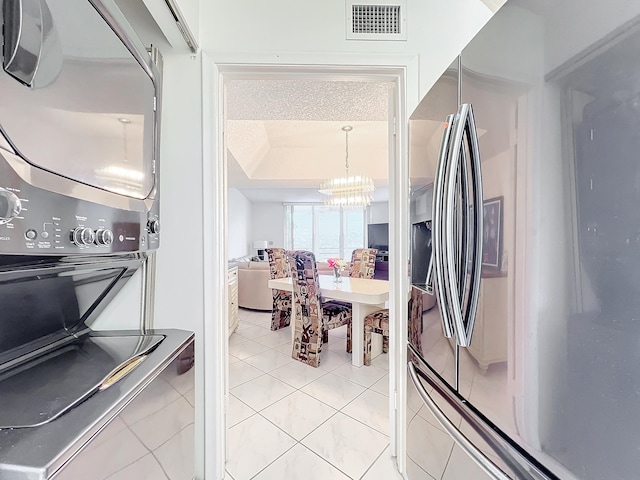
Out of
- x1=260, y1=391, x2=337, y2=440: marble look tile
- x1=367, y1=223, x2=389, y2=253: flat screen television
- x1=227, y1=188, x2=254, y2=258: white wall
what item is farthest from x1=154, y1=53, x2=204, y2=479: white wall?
x1=367, y1=223, x2=389, y2=253: flat screen television

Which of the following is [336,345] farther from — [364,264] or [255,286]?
[255,286]

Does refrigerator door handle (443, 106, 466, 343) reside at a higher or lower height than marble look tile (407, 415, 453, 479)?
higher

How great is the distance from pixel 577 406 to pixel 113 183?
1.24 metres

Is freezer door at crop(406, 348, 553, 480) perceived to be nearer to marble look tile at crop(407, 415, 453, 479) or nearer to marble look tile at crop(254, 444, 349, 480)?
marble look tile at crop(407, 415, 453, 479)

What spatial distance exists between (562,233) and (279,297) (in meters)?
3.49

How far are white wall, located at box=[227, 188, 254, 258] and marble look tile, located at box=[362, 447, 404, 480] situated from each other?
5.95 metres

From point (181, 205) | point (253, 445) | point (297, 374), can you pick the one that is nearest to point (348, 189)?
point (297, 374)

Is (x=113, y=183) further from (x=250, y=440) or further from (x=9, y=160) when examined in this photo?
(x=250, y=440)

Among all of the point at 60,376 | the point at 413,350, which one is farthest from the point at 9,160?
the point at 413,350

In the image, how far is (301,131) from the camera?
4496 mm

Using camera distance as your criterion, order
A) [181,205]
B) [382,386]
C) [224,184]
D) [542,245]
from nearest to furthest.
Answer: [542,245], [181,205], [224,184], [382,386]

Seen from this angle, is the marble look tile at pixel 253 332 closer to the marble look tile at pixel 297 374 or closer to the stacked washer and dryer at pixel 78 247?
the marble look tile at pixel 297 374

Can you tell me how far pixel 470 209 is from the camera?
83 cm

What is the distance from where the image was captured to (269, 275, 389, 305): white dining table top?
2.59 m
